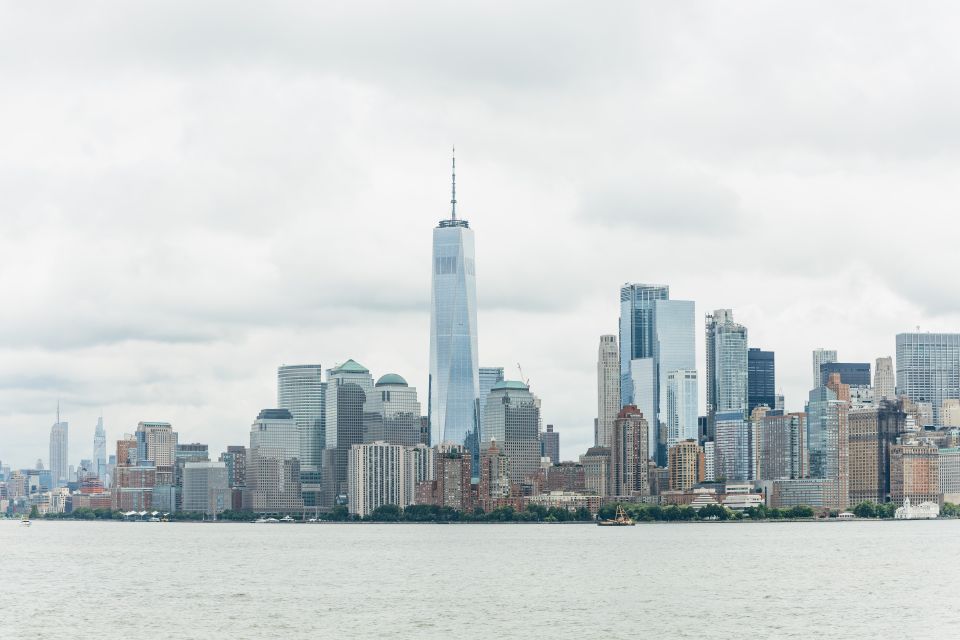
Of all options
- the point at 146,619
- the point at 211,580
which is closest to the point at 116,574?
the point at 211,580

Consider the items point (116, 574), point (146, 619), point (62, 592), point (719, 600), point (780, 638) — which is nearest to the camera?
point (780, 638)

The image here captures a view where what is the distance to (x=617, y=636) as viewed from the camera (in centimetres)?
10606

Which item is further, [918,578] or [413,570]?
[413,570]

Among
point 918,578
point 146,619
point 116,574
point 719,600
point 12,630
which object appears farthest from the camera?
point 116,574

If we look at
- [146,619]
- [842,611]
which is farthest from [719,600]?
[146,619]

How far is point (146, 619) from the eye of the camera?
119 metres

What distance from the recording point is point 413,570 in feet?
584

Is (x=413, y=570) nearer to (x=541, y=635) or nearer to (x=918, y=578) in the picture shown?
(x=918, y=578)

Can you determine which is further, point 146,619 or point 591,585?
point 591,585

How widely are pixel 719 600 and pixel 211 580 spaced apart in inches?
2252

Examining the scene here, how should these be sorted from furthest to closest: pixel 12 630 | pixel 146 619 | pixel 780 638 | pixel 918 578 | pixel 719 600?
pixel 918 578 < pixel 719 600 < pixel 146 619 < pixel 12 630 < pixel 780 638

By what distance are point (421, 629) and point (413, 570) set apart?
6788 cm

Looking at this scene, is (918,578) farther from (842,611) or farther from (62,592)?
(62,592)

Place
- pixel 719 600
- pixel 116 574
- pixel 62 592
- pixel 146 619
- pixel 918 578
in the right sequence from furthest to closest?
pixel 116 574
pixel 918 578
pixel 62 592
pixel 719 600
pixel 146 619
